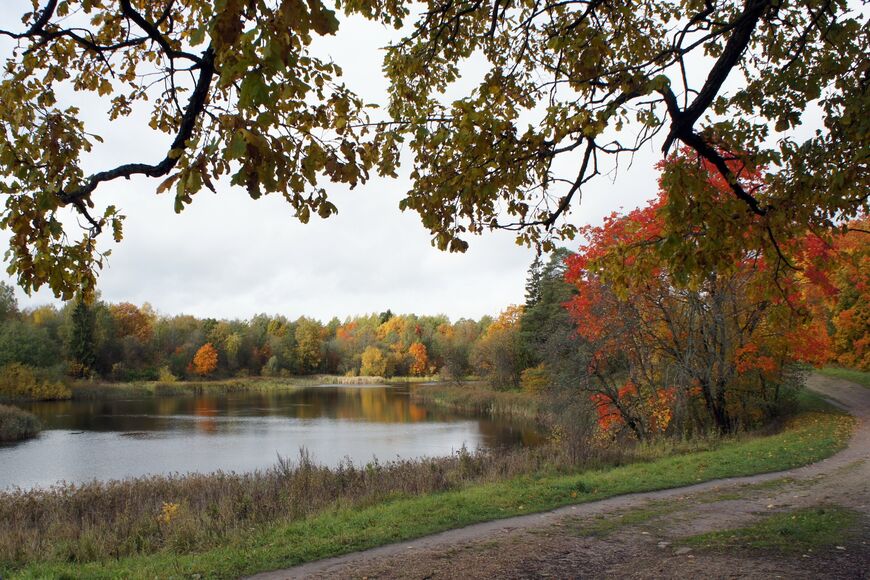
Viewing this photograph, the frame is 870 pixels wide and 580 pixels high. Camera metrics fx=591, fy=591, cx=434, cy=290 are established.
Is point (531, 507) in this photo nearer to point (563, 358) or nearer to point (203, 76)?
point (203, 76)

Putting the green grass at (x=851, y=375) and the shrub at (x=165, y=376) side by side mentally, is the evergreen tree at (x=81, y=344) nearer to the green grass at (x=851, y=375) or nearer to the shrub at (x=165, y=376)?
the shrub at (x=165, y=376)

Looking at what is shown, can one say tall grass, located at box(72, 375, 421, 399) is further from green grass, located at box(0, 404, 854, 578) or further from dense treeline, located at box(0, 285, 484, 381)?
green grass, located at box(0, 404, 854, 578)

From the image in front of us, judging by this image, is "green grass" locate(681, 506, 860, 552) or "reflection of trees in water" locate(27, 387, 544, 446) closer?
"green grass" locate(681, 506, 860, 552)

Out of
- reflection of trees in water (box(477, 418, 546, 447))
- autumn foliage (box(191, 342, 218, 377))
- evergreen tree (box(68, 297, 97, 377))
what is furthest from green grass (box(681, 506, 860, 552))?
autumn foliage (box(191, 342, 218, 377))

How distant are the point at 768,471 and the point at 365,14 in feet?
33.2

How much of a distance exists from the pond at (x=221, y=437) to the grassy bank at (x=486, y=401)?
222cm

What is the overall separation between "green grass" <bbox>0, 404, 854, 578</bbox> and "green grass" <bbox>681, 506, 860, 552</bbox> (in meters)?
2.50

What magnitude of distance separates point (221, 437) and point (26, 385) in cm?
2634

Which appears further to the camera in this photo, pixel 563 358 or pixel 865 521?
pixel 563 358

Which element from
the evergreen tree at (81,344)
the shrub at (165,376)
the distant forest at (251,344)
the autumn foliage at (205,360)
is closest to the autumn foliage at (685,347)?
the distant forest at (251,344)

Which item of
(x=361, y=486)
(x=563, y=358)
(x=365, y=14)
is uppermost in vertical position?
(x=365, y=14)

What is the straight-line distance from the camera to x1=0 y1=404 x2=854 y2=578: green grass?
21.6ft

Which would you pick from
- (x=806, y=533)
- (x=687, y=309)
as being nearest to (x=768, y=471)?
(x=806, y=533)

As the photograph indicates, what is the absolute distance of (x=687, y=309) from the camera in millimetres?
17859
